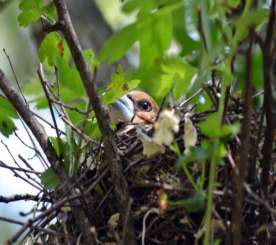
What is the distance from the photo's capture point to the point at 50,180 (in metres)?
2.75

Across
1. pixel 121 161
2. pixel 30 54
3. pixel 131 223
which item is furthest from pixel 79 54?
pixel 30 54

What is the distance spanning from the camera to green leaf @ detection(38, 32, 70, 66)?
113 inches

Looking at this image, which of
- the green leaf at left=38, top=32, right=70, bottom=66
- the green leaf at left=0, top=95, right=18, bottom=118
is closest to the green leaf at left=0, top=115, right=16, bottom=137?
the green leaf at left=0, top=95, right=18, bottom=118

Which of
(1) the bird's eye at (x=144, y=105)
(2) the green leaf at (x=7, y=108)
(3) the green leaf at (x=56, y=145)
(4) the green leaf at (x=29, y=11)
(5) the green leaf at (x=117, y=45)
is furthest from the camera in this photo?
(1) the bird's eye at (x=144, y=105)

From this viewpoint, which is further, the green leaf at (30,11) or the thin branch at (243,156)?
the green leaf at (30,11)

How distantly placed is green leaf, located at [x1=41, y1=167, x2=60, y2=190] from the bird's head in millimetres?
717

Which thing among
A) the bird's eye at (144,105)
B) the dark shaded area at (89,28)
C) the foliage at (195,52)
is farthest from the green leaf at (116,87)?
the dark shaded area at (89,28)

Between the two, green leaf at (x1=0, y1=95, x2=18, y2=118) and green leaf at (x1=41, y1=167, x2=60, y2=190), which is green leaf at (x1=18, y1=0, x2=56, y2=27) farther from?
→ green leaf at (x1=41, y1=167, x2=60, y2=190)

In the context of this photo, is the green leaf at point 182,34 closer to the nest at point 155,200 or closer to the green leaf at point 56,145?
the nest at point 155,200

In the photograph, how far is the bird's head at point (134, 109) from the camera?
3.60 metres

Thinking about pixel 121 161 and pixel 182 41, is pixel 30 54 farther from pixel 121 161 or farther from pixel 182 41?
pixel 182 41

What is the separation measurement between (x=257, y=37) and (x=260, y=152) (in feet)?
2.00

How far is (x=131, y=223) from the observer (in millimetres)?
2611

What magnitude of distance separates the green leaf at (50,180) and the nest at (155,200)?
9cm
